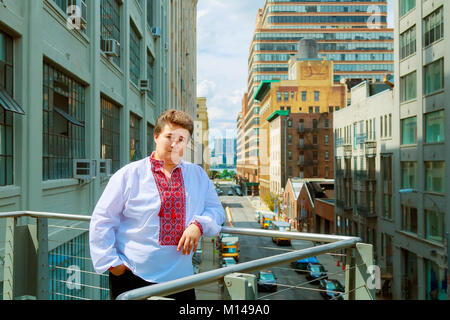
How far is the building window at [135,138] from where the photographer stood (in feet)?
68.2

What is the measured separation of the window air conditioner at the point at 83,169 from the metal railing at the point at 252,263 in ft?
21.4

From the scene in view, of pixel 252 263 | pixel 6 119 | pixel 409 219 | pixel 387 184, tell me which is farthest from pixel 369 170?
pixel 252 263

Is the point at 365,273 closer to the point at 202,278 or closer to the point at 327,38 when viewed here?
the point at 202,278

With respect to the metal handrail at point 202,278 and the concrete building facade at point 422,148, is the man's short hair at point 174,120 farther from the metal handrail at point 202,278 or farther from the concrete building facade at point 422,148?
the concrete building facade at point 422,148

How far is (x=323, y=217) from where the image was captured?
5191 centimetres

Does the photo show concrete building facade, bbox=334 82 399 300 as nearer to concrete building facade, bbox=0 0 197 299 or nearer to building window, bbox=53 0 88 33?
concrete building facade, bbox=0 0 197 299

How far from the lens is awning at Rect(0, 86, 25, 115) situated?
275 inches

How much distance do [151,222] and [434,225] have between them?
2767cm

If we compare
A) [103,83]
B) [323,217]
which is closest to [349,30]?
[323,217]

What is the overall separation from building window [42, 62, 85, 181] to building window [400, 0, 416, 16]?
26.7m

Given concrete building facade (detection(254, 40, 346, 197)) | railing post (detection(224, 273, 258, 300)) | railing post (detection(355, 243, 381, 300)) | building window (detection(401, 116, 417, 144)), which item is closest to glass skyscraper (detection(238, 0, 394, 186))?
concrete building facade (detection(254, 40, 346, 197))

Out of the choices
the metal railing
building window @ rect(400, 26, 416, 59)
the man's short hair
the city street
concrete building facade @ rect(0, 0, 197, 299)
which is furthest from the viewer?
building window @ rect(400, 26, 416, 59)

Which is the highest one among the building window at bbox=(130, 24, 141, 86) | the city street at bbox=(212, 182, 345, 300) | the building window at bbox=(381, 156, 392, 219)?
the building window at bbox=(130, 24, 141, 86)

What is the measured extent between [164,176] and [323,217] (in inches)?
1984
